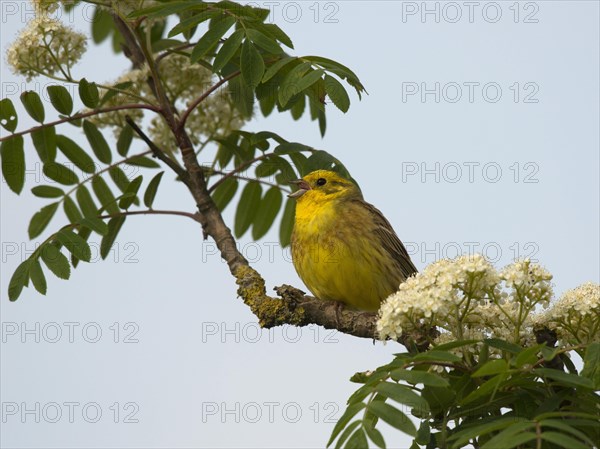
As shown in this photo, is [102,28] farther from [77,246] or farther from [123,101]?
[77,246]

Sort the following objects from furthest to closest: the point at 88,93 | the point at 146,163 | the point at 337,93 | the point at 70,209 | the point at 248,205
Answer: the point at 248,205 → the point at 146,163 → the point at 70,209 → the point at 88,93 → the point at 337,93

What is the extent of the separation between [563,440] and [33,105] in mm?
3928

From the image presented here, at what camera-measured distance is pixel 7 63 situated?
590cm

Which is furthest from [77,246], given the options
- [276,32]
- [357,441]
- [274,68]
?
[357,441]

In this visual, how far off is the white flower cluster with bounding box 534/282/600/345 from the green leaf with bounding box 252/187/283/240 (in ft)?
10.4

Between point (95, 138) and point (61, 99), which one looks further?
point (95, 138)

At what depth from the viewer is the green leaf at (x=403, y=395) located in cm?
348

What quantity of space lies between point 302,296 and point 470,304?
1.55m

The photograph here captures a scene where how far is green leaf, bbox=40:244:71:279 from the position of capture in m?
5.30

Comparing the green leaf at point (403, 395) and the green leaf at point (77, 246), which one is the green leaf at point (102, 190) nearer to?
the green leaf at point (77, 246)

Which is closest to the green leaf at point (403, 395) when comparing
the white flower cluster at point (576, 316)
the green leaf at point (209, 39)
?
the white flower cluster at point (576, 316)

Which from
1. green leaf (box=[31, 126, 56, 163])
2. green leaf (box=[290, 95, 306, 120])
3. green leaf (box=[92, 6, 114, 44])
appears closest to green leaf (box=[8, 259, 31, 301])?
green leaf (box=[31, 126, 56, 163])

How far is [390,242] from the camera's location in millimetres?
6656

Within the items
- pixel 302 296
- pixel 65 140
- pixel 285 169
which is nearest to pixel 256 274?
pixel 302 296
